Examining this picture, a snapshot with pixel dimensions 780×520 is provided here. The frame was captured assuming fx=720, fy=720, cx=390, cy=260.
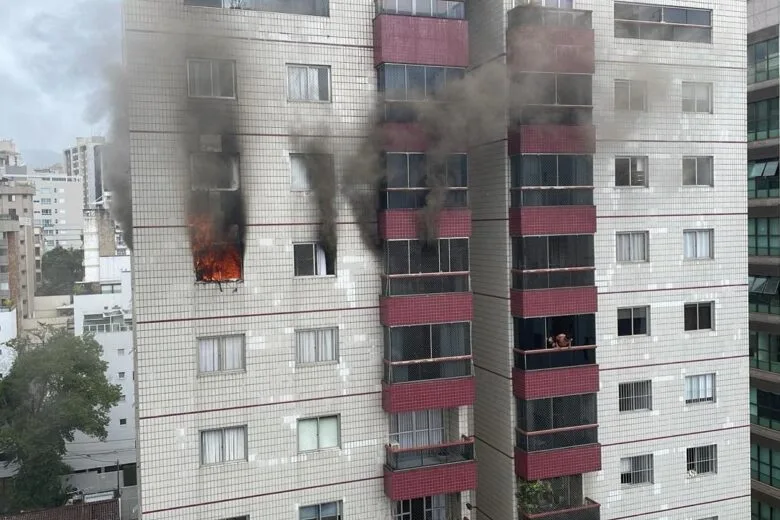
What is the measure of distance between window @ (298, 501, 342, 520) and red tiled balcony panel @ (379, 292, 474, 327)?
411cm

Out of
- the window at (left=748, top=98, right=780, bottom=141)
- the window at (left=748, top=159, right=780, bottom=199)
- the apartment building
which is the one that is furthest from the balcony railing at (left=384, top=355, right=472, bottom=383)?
the window at (left=748, top=98, right=780, bottom=141)

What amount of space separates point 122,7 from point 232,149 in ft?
10.8

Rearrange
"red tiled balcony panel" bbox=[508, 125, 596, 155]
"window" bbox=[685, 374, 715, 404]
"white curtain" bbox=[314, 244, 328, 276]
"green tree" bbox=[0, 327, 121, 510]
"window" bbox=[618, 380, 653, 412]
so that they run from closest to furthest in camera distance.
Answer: "white curtain" bbox=[314, 244, 328, 276] < "red tiled balcony panel" bbox=[508, 125, 596, 155] < "window" bbox=[618, 380, 653, 412] < "window" bbox=[685, 374, 715, 404] < "green tree" bbox=[0, 327, 121, 510]

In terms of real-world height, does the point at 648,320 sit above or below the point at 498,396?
above

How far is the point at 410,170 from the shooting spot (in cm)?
1548

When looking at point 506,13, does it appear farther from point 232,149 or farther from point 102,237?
point 102,237

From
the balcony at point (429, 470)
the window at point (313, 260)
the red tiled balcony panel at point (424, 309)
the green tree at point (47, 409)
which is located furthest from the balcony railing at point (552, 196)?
the green tree at point (47, 409)

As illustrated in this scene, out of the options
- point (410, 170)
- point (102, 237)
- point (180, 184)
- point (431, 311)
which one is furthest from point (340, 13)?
point (102, 237)

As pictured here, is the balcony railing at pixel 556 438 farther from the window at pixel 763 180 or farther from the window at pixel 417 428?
the window at pixel 763 180

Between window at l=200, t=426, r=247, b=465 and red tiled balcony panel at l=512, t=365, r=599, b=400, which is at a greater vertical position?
red tiled balcony panel at l=512, t=365, r=599, b=400

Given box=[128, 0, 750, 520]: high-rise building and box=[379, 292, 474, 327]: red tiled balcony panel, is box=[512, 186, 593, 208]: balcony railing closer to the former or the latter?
box=[128, 0, 750, 520]: high-rise building

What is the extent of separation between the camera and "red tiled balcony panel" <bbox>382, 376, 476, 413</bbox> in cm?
1547

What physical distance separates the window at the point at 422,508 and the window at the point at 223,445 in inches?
152

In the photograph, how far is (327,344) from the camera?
15.6 metres
